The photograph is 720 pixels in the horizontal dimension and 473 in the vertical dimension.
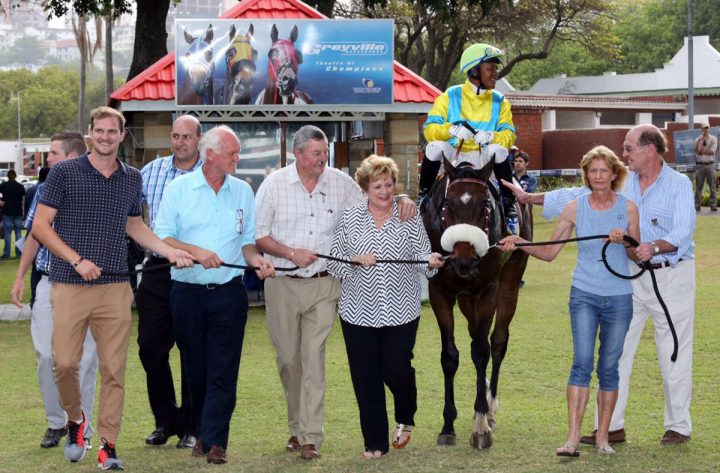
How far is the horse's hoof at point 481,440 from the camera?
756 cm

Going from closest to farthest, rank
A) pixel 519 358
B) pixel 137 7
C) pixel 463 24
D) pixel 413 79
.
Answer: pixel 519 358 → pixel 413 79 → pixel 137 7 → pixel 463 24

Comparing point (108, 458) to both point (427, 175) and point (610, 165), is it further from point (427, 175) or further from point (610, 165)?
point (610, 165)

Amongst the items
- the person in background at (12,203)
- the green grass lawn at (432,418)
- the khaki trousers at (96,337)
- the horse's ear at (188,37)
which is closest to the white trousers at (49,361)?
the green grass lawn at (432,418)

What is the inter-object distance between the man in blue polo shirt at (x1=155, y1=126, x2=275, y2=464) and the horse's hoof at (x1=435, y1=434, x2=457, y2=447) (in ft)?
4.95

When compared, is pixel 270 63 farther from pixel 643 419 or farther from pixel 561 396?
pixel 643 419

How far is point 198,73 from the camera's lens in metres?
15.1

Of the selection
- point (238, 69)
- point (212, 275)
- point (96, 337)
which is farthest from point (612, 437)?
point (238, 69)

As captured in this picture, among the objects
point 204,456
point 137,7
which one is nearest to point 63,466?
point 204,456

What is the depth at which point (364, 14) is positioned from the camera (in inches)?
1661

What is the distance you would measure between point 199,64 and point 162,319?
8.13m

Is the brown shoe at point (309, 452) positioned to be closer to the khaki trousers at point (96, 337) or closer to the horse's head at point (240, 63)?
the khaki trousers at point (96, 337)

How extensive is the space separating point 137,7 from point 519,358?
48.0ft

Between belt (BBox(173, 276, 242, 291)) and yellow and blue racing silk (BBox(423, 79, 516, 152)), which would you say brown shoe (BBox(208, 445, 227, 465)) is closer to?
belt (BBox(173, 276, 242, 291))

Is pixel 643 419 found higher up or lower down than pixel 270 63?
lower down
